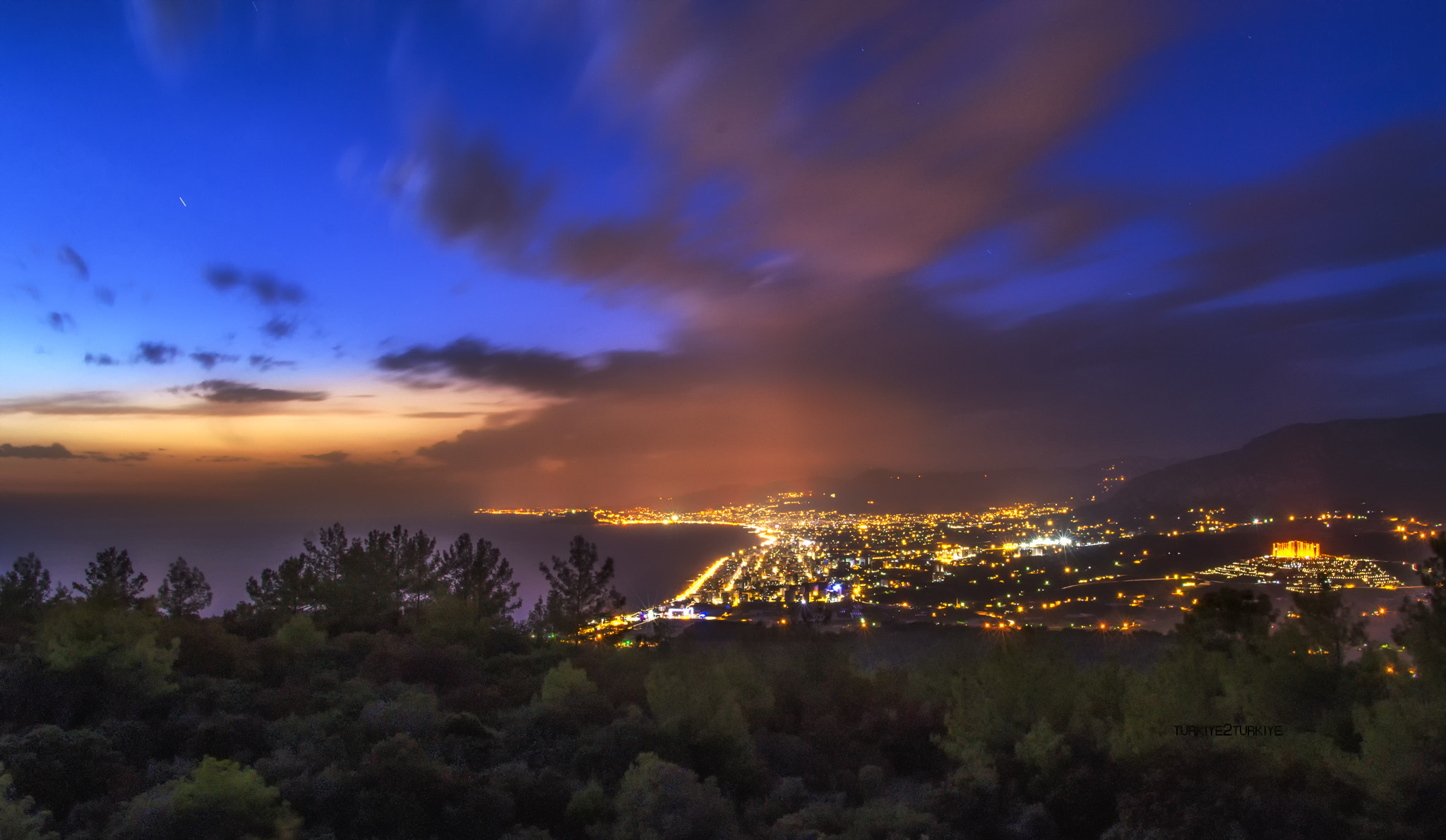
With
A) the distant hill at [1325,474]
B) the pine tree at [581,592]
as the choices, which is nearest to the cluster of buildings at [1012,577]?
the distant hill at [1325,474]

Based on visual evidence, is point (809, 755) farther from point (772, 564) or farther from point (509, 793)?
point (772, 564)

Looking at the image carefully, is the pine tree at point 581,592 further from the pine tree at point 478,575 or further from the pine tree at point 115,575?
the pine tree at point 115,575

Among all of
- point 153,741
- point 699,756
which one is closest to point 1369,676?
point 699,756

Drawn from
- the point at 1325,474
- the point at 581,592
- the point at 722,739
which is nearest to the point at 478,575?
the point at 581,592

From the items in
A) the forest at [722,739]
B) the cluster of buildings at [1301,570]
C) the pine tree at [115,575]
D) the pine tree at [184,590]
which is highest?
the pine tree at [115,575]

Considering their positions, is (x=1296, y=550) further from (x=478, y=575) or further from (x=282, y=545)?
(x=282, y=545)
